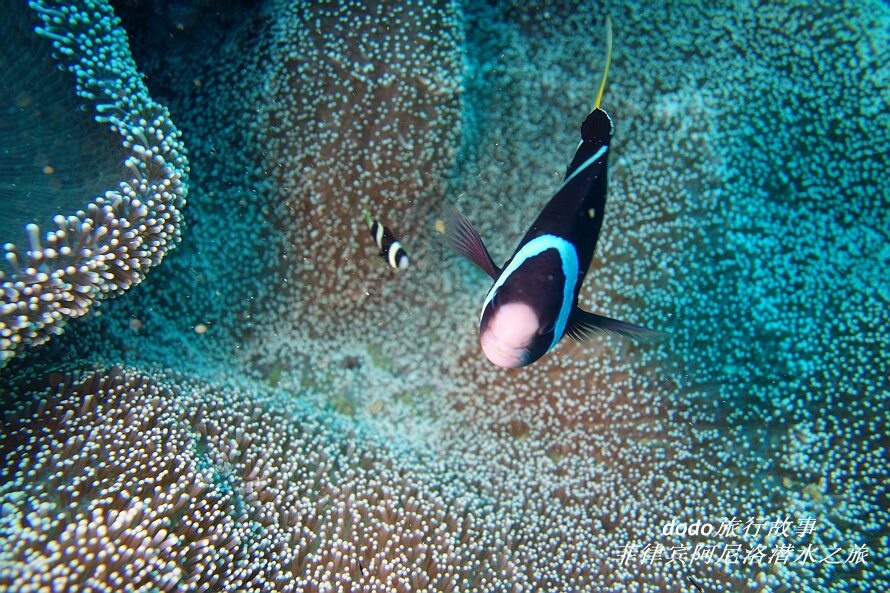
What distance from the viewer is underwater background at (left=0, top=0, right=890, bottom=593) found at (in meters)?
2.50

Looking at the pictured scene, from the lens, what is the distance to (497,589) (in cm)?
253

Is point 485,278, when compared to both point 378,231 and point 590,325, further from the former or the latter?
point 590,325

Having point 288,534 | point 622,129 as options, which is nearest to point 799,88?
point 622,129

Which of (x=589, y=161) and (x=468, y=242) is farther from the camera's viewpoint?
(x=468, y=242)

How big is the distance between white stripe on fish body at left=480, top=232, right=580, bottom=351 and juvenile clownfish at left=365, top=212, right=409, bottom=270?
1.31m

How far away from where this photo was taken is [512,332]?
5.32 feet

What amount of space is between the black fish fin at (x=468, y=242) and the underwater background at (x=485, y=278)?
1.11 metres

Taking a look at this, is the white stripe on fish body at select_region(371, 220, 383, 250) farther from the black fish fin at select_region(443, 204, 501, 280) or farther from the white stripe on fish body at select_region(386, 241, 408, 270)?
the black fish fin at select_region(443, 204, 501, 280)

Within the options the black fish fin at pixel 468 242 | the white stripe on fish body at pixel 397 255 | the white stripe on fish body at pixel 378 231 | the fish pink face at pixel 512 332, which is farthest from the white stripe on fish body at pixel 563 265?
the white stripe on fish body at pixel 378 231

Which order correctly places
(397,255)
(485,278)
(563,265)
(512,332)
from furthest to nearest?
(485,278), (397,255), (563,265), (512,332)

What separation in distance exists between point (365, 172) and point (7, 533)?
232 centimetres

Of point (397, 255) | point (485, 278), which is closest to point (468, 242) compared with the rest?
point (397, 255)

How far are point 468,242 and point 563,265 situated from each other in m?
0.61

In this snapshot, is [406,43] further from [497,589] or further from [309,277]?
[497,589]
